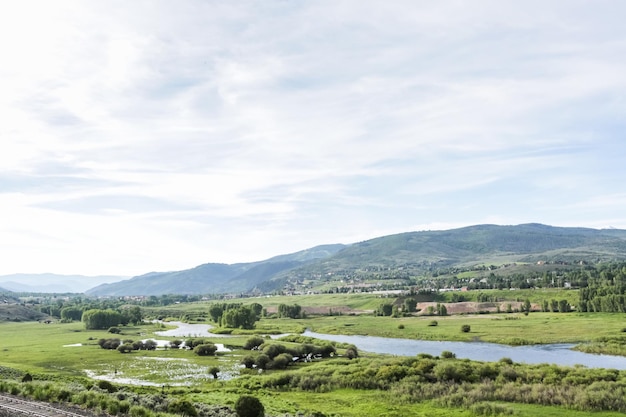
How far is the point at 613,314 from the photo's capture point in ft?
497

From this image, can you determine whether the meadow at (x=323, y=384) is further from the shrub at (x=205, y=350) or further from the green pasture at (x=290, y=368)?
the shrub at (x=205, y=350)

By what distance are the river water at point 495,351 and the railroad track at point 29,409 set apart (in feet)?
243

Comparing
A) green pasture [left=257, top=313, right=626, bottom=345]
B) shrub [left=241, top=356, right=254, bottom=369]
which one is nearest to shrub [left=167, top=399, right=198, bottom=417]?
shrub [left=241, top=356, right=254, bottom=369]

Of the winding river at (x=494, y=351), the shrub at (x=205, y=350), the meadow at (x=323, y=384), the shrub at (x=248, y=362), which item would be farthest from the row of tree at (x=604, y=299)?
the shrub at (x=205, y=350)

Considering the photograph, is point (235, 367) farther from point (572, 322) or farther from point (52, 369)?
point (572, 322)

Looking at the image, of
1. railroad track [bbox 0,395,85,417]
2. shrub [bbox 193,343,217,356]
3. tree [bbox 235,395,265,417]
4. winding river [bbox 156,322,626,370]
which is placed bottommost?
winding river [bbox 156,322,626,370]

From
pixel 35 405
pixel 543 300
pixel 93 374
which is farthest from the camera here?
pixel 543 300

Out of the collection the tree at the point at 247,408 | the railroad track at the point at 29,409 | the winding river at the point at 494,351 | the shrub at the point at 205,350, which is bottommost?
the winding river at the point at 494,351

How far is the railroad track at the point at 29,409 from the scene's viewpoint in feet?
135

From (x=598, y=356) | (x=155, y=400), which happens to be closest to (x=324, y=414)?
(x=155, y=400)

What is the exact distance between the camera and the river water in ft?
295

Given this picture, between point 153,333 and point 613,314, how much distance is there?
14503 cm

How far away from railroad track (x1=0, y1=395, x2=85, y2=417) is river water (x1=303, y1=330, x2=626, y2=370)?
243 feet

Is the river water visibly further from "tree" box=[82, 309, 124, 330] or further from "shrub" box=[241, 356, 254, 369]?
"tree" box=[82, 309, 124, 330]
